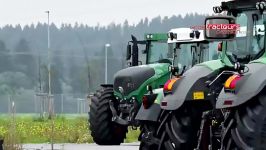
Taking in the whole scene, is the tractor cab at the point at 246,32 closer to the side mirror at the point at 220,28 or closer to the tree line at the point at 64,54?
the side mirror at the point at 220,28

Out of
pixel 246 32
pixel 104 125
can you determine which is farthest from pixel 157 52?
pixel 246 32

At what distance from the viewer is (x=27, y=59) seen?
115000 millimetres

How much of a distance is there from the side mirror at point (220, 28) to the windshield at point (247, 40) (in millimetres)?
1021

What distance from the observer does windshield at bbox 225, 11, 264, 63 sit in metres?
13.3

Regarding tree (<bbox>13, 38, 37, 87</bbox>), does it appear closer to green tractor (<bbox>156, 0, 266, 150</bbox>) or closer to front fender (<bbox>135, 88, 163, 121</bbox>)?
front fender (<bbox>135, 88, 163, 121</bbox>)

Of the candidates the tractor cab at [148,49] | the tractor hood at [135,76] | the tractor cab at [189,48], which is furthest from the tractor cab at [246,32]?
the tractor cab at [148,49]

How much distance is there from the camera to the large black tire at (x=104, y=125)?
2653cm

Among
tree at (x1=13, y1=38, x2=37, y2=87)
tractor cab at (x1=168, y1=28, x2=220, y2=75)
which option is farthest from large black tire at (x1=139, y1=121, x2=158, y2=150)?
tree at (x1=13, y1=38, x2=37, y2=87)

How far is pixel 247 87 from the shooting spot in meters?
11.3

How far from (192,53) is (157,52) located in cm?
341

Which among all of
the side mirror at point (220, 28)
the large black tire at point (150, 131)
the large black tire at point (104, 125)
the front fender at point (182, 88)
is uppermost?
the side mirror at point (220, 28)

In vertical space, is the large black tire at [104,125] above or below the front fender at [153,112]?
below

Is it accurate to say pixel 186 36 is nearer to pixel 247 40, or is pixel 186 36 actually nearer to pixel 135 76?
pixel 135 76

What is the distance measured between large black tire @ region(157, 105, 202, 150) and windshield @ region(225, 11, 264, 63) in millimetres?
1036
